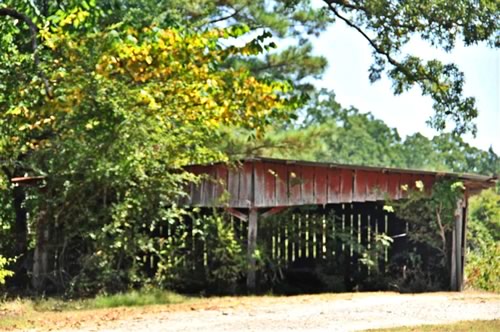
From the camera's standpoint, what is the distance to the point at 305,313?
518 inches

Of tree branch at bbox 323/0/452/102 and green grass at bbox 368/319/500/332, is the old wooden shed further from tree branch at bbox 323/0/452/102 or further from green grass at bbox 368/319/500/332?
green grass at bbox 368/319/500/332

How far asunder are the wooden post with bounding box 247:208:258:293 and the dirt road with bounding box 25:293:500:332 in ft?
3.51

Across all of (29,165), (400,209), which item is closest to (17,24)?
(29,165)

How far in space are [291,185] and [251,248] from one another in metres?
1.50

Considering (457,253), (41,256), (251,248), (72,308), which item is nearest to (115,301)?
(72,308)

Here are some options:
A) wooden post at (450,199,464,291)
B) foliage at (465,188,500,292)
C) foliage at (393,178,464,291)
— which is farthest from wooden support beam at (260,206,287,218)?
foliage at (465,188,500,292)

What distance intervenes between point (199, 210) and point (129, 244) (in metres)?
1.77

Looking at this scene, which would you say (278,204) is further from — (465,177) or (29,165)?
(29,165)

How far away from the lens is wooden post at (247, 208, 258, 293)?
1681 centimetres

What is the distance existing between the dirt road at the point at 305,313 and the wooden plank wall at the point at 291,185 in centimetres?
217

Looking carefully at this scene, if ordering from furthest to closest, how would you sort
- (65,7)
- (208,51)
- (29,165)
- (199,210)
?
1. (199,210)
2. (29,165)
3. (65,7)
4. (208,51)

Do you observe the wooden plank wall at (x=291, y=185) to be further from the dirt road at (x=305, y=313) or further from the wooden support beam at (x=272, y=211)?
the dirt road at (x=305, y=313)

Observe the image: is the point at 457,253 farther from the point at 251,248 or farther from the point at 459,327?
the point at 459,327

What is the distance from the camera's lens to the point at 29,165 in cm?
1597
